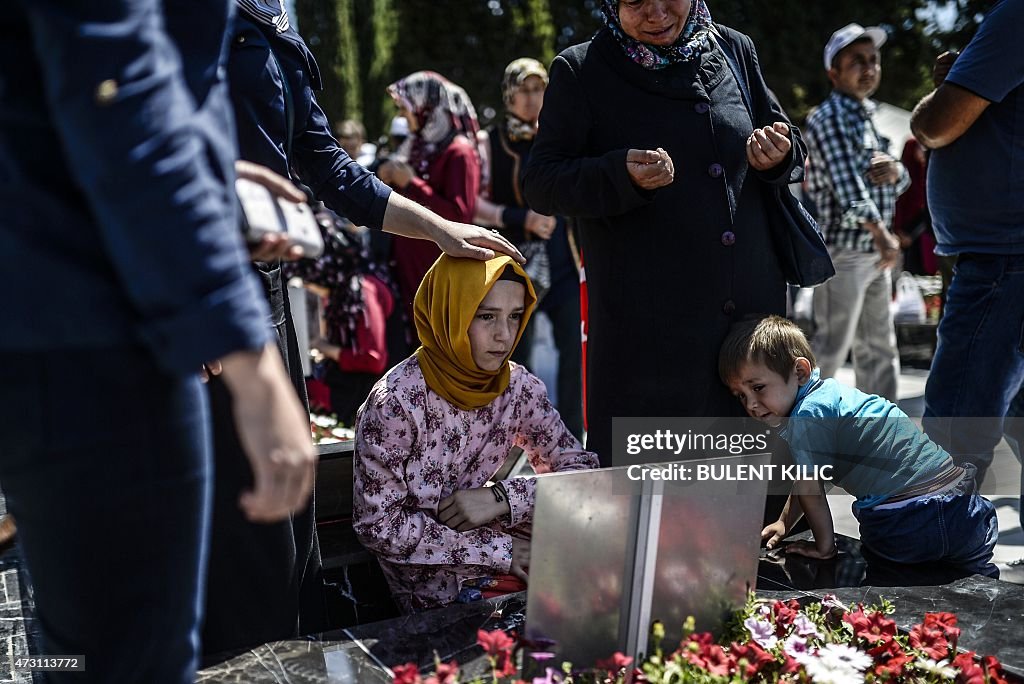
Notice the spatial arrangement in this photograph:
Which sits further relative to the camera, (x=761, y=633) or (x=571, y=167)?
(x=571, y=167)

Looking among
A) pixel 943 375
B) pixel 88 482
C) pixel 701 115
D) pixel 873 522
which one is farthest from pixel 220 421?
pixel 943 375

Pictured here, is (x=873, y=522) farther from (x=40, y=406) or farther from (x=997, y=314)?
(x=40, y=406)

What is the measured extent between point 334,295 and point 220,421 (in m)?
3.38

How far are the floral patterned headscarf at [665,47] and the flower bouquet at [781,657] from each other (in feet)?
4.96

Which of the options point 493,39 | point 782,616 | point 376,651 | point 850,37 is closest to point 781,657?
point 782,616

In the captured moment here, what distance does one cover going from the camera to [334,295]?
5.61m

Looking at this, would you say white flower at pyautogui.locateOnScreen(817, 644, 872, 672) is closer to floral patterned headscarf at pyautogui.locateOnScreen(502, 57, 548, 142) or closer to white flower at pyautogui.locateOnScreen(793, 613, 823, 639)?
white flower at pyautogui.locateOnScreen(793, 613, 823, 639)

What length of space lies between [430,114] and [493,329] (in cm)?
Result: 288

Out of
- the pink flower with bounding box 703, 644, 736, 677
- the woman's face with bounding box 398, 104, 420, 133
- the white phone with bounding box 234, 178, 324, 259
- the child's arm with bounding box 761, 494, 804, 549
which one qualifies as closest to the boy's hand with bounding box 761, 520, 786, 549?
the child's arm with bounding box 761, 494, 804, 549

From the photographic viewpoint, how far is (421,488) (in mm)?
2688

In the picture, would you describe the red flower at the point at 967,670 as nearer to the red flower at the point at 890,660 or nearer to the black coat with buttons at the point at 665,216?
the red flower at the point at 890,660

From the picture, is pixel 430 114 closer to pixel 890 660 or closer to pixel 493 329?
pixel 493 329

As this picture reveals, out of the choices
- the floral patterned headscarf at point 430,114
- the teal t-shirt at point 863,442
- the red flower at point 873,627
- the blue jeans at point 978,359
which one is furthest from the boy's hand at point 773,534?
the floral patterned headscarf at point 430,114

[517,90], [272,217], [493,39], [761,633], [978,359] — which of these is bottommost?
[761,633]
